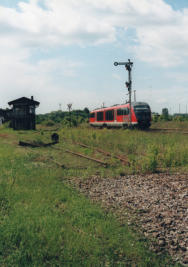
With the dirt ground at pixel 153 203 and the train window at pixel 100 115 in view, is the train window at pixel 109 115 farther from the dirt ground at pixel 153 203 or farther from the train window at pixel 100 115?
the dirt ground at pixel 153 203

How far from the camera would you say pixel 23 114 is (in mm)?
37719

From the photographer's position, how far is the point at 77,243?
3.81 metres

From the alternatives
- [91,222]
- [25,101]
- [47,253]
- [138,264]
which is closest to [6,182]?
[91,222]

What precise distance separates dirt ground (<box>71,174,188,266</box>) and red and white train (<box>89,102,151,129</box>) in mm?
16716

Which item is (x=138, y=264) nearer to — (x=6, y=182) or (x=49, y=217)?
(x=49, y=217)

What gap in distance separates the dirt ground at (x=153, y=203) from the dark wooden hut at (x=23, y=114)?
3106 centimetres

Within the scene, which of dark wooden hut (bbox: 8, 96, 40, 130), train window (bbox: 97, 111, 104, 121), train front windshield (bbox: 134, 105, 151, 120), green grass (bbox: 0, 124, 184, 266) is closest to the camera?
green grass (bbox: 0, 124, 184, 266)

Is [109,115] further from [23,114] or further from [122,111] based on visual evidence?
[23,114]

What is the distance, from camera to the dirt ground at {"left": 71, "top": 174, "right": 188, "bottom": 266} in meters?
3.94

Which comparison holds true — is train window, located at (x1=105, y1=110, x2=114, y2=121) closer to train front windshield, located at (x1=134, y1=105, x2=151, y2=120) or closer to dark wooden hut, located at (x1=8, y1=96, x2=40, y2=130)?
train front windshield, located at (x1=134, y1=105, x2=151, y2=120)

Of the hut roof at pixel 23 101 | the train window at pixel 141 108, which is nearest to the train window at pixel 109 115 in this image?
the train window at pixel 141 108

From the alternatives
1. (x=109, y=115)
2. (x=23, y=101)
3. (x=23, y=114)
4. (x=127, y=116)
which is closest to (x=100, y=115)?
(x=109, y=115)

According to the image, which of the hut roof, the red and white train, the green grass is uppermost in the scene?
the hut roof

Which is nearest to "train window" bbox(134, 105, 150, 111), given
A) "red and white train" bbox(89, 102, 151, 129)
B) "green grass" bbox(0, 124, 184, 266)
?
"red and white train" bbox(89, 102, 151, 129)
